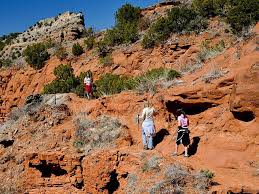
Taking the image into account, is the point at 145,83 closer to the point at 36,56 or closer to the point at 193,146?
the point at 193,146

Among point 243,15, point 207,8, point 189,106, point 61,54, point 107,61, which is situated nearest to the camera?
point 189,106

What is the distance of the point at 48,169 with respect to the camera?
12938 millimetres

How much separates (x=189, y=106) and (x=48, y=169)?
4.36 meters

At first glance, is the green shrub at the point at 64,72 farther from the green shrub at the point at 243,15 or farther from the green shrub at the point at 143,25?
the green shrub at the point at 243,15

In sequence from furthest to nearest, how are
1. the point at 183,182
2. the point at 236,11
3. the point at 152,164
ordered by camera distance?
the point at 236,11, the point at 152,164, the point at 183,182

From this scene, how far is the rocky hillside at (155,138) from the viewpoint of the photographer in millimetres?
10320

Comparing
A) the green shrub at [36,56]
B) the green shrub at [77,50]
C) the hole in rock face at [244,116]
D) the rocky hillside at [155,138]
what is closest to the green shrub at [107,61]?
the green shrub at [77,50]

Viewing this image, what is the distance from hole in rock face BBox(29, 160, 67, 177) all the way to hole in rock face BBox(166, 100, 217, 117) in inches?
135

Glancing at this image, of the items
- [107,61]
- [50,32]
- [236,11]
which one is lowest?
[107,61]

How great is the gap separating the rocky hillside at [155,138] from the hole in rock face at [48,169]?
0.03 meters

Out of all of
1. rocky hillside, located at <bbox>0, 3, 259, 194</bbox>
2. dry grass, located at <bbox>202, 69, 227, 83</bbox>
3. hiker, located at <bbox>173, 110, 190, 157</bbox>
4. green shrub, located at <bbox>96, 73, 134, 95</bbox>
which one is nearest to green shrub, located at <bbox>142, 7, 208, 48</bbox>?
green shrub, located at <bbox>96, 73, 134, 95</bbox>

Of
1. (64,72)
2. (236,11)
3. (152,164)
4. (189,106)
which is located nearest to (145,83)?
(189,106)

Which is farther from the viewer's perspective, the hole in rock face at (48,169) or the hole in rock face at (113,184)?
the hole in rock face at (48,169)

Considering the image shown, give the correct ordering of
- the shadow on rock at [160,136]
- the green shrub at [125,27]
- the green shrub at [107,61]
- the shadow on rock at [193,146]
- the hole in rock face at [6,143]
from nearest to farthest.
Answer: the shadow on rock at [193,146] → the shadow on rock at [160,136] → the hole in rock face at [6,143] → the green shrub at [107,61] → the green shrub at [125,27]
